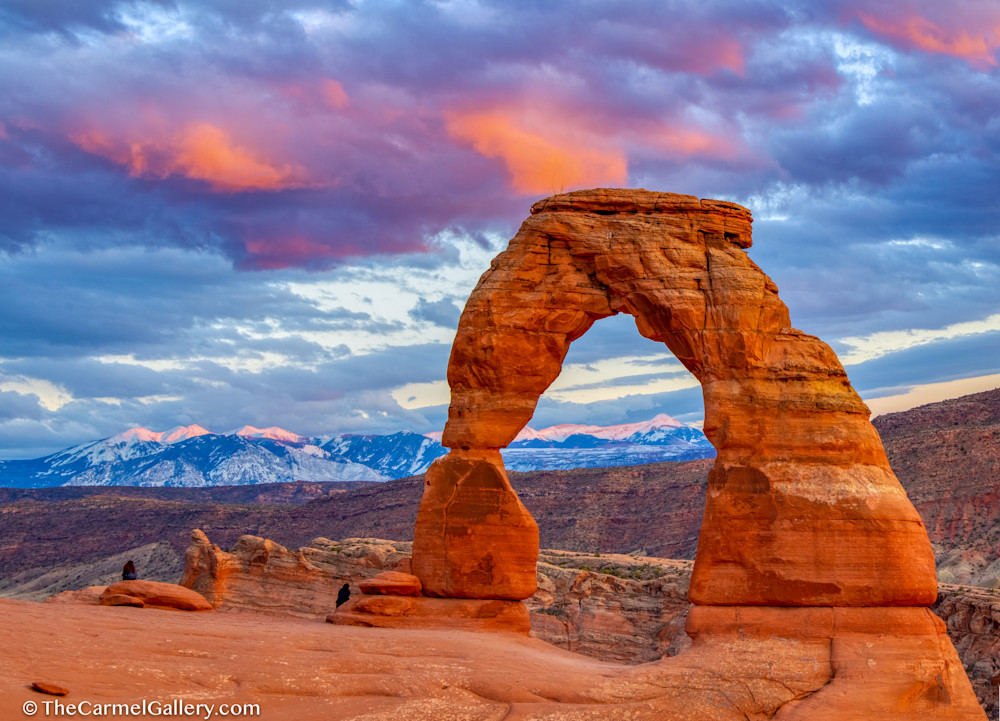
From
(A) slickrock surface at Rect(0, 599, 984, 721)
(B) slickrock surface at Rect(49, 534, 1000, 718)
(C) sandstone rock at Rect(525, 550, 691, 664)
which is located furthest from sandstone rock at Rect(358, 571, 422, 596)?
(C) sandstone rock at Rect(525, 550, 691, 664)

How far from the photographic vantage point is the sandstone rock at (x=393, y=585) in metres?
22.7

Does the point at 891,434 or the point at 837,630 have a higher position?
the point at 891,434

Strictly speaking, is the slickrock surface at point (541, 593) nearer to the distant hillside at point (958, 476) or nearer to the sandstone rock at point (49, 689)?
the distant hillside at point (958, 476)

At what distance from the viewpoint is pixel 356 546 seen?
39344mm

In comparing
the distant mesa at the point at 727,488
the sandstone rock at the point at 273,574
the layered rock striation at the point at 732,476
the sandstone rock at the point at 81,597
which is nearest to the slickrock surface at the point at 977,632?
the layered rock striation at the point at 732,476

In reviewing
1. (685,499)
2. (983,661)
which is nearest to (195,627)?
(983,661)

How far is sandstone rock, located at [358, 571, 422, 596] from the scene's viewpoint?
74.3 ft

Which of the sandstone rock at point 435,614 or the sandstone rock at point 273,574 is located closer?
the sandstone rock at point 435,614

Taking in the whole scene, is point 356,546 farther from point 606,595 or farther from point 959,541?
point 959,541

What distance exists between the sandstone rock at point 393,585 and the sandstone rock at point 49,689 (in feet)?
30.1

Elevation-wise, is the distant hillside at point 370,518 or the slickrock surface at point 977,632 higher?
the distant hillside at point 370,518

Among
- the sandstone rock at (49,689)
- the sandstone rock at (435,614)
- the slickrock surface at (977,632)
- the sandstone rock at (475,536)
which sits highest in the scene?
the sandstone rock at (475,536)

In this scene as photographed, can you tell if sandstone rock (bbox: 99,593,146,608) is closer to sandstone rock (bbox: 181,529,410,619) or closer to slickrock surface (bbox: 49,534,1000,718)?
slickrock surface (bbox: 49,534,1000,718)

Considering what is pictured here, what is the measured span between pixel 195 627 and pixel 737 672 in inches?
375
